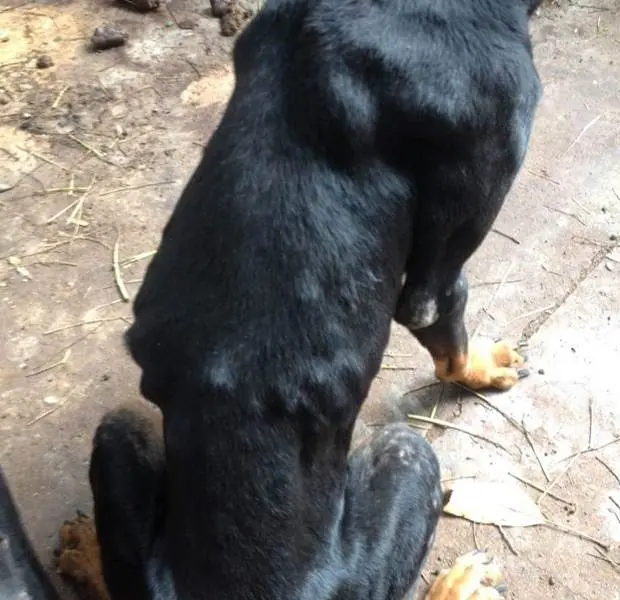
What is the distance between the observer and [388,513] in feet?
8.02

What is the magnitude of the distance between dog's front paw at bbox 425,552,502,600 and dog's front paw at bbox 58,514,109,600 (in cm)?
113

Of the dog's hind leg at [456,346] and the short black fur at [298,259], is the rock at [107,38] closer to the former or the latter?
the dog's hind leg at [456,346]

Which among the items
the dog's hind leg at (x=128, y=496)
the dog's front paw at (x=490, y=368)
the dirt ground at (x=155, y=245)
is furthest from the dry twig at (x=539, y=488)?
the dog's hind leg at (x=128, y=496)

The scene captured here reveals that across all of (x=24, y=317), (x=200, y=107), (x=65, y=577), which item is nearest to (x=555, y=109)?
(x=200, y=107)

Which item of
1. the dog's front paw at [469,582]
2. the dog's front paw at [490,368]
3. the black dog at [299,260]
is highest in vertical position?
the black dog at [299,260]

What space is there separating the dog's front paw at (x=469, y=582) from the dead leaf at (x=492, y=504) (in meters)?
0.20

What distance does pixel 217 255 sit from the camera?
2.02 metres

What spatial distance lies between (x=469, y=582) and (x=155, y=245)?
2.10m

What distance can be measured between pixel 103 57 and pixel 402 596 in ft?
12.2

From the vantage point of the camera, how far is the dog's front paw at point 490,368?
3.45m

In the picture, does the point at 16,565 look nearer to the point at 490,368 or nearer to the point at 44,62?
the point at 490,368

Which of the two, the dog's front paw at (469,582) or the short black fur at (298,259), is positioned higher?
the short black fur at (298,259)

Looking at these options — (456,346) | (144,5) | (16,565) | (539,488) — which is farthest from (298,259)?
(144,5)

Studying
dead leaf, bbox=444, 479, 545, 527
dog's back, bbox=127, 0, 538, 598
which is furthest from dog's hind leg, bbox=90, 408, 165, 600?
dead leaf, bbox=444, 479, 545, 527
